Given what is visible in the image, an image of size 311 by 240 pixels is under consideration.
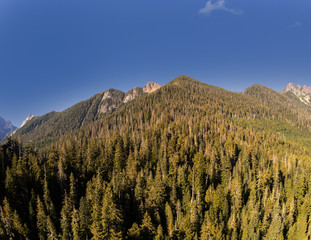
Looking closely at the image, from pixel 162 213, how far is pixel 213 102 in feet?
491

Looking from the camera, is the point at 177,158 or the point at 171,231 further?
the point at 177,158

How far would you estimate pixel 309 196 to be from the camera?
171 feet

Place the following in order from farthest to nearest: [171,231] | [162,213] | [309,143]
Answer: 1. [309,143]
2. [162,213]
3. [171,231]

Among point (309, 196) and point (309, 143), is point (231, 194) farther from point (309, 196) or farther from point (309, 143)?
point (309, 143)

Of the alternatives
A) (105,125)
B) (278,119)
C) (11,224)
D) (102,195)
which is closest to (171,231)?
(102,195)

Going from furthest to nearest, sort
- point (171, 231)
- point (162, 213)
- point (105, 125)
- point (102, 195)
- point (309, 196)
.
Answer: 1. point (105, 125)
2. point (309, 196)
3. point (162, 213)
4. point (102, 195)
5. point (171, 231)

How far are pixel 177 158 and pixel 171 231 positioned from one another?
29.9 meters

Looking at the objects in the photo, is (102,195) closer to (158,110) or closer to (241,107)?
(158,110)

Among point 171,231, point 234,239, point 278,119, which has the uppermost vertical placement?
point 278,119

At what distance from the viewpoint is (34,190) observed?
1751 inches

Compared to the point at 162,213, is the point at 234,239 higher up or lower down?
lower down

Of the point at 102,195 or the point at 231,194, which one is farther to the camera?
the point at 231,194

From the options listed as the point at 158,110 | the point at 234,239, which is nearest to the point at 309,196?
the point at 234,239

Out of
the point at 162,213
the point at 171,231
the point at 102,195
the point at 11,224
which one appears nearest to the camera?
the point at 11,224
